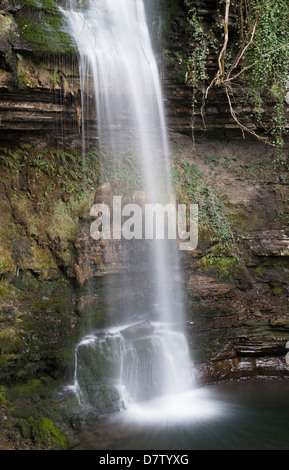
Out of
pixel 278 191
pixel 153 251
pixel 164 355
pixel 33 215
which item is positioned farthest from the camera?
pixel 278 191

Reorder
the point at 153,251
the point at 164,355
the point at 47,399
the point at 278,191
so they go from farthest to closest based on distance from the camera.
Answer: the point at 278,191 → the point at 153,251 → the point at 164,355 → the point at 47,399

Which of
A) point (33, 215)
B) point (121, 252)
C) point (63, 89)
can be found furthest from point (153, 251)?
point (63, 89)

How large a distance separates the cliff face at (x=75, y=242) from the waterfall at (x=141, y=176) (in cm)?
32

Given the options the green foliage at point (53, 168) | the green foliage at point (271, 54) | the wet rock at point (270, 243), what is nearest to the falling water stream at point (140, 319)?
the green foliage at point (53, 168)

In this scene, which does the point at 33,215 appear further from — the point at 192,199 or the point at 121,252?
the point at 192,199

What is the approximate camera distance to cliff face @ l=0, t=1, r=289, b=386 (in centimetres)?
711

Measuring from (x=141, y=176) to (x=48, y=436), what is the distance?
5.85 metres

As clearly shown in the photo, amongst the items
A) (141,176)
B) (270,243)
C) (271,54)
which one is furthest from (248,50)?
(270,243)

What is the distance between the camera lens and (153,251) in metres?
8.35

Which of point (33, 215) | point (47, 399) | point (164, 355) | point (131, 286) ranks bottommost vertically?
point (47, 399)

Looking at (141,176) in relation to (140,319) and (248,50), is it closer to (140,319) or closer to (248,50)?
(140,319)

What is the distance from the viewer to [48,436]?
530cm

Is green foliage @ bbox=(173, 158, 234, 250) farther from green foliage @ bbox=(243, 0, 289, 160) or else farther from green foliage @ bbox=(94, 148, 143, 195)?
green foliage @ bbox=(243, 0, 289, 160)

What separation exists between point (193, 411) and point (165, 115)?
6.67m
